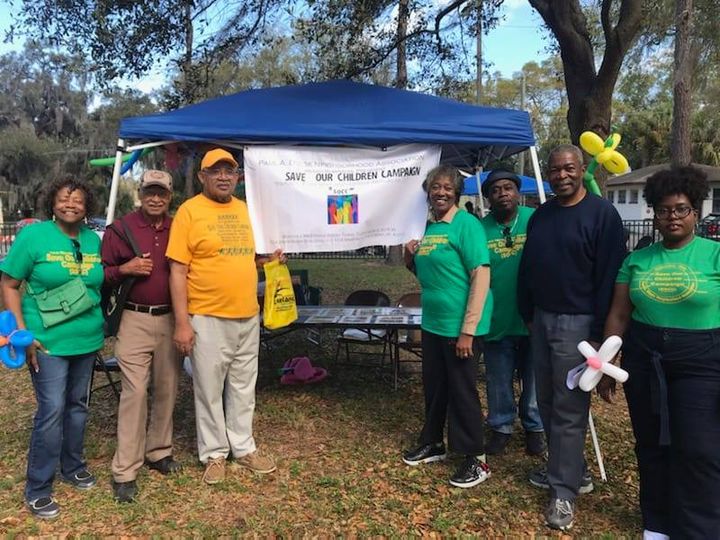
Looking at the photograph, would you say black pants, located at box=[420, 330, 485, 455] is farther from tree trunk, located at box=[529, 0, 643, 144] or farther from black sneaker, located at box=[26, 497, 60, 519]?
tree trunk, located at box=[529, 0, 643, 144]

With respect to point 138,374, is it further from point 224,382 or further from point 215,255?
point 215,255

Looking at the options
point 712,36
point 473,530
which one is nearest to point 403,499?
point 473,530

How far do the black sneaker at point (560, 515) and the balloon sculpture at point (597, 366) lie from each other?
A: 0.67 m

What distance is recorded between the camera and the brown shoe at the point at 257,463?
353 cm

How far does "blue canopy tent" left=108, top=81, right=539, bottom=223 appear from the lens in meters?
3.66

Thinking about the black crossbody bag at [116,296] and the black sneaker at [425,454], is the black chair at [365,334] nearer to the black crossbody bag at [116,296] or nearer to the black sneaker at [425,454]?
the black sneaker at [425,454]

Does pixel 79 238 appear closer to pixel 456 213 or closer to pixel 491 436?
pixel 456 213

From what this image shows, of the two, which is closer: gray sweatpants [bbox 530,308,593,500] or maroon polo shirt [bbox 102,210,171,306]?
gray sweatpants [bbox 530,308,593,500]

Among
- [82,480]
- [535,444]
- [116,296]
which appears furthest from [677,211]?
[82,480]

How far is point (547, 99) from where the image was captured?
43781 mm

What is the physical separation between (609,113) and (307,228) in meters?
3.85

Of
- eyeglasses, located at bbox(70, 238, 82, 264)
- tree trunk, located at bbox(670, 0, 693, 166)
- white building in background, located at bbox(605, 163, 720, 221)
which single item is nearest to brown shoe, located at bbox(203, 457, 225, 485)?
eyeglasses, located at bbox(70, 238, 82, 264)

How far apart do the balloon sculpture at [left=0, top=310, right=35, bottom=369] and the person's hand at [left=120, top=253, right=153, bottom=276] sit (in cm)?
55

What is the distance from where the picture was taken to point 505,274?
352 centimetres
